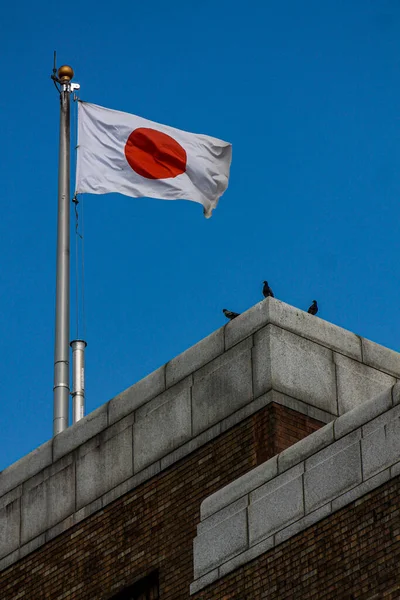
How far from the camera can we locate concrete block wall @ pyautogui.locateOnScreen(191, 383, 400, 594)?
1809 cm

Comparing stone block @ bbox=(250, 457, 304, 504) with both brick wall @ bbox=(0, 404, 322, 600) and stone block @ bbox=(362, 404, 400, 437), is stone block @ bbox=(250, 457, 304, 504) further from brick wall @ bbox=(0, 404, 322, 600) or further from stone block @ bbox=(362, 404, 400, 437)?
brick wall @ bbox=(0, 404, 322, 600)

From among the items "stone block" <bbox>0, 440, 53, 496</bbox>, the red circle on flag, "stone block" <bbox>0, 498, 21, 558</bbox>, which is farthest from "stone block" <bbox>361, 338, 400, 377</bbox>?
the red circle on flag

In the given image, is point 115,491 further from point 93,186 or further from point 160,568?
point 93,186

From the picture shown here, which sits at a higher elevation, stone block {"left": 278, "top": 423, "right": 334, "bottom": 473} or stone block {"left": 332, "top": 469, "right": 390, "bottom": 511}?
stone block {"left": 278, "top": 423, "right": 334, "bottom": 473}

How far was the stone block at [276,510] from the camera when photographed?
61.6 feet

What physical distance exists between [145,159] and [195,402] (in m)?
8.10

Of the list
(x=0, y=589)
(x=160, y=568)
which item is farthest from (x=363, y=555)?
(x=0, y=589)

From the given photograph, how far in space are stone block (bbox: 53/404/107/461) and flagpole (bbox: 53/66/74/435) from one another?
644 millimetres

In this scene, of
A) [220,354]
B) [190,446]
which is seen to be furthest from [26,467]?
[220,354]

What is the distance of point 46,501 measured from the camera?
2405 cm

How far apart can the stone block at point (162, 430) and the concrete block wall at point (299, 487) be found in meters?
2.20

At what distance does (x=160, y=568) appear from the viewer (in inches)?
850

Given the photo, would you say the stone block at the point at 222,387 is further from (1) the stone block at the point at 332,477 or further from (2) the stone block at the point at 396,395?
(2) the stone block at the point at 396,395

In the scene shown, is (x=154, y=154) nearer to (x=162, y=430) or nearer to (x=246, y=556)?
(x=162, y=430)
